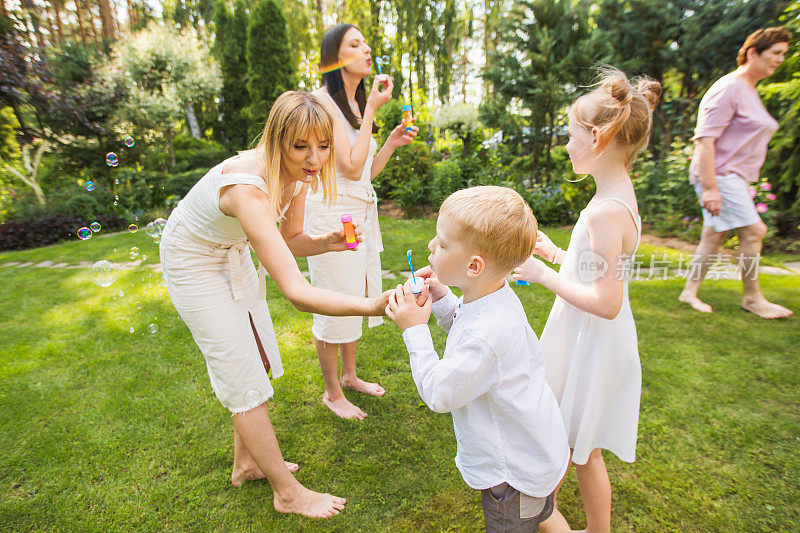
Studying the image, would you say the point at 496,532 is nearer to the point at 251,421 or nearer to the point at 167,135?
the point at 251,421

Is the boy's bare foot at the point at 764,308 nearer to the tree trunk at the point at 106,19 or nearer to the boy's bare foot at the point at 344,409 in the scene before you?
the boy's bare foot at the point at 344,409

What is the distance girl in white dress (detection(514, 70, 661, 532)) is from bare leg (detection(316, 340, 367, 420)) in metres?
1.34

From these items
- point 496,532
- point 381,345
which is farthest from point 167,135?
point 496,532

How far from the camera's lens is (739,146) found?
3303mm

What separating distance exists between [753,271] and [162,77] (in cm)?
1544

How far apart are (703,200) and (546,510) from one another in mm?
3148

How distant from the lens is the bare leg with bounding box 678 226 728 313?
3617 mm

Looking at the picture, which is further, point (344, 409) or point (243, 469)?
point (344, 409)

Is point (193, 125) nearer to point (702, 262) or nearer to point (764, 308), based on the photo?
point (702, 262)

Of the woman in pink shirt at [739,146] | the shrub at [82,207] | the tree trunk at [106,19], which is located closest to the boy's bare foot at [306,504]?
the woman in pink shirt at [739,146]

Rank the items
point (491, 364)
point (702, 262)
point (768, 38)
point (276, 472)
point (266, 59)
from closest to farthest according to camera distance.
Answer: point (491, 364)
point (276, 472)
point (768, 38)
point (702, 262)
point (266, 59)

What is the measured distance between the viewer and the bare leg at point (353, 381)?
2824mm

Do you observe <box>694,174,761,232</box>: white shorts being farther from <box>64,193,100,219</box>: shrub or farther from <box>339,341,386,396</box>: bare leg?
<box>64,193,100,219</box>: shrub

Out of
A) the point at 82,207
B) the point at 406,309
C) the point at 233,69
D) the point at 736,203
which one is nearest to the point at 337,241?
the point at 406,309
